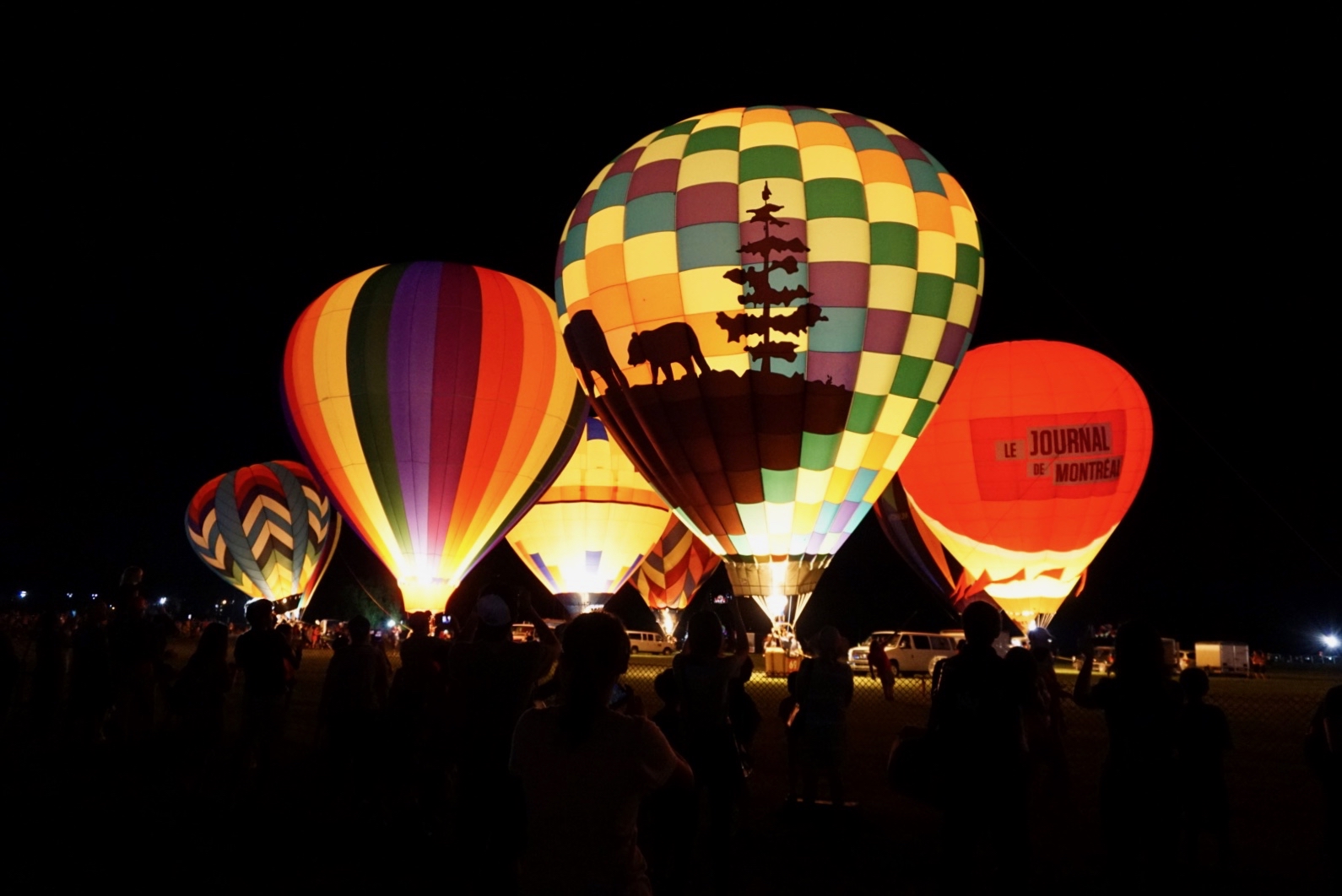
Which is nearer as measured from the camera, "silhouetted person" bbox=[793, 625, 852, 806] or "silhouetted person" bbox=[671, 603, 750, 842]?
"silhouetted person" bbox=[671, 603, 750, 842]

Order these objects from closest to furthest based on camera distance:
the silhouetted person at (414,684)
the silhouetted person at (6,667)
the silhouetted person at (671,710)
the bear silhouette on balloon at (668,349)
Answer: the silhouetted person at (671,710) < the silhouetted person at (6,667) < the silhouetted person at (414,684) < the bear silhouette on balloon at (668,349)

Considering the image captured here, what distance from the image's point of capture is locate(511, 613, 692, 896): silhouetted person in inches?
87.3

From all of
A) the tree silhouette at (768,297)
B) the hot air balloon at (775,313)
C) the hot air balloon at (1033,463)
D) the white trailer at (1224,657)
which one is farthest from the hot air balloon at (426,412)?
the white trailer at (1224,657)

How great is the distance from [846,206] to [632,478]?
13.8m

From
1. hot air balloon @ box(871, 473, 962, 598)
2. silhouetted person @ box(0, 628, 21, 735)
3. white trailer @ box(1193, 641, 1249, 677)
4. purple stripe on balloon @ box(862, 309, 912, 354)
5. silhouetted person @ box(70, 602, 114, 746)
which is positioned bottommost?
white trailer @ box(1193, 641, 1249, 677)

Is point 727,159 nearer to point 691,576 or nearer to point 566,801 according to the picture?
point 566,801

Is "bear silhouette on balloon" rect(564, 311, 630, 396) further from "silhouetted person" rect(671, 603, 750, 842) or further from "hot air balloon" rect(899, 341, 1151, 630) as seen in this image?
"silhouetted person" rect(671, 603, 750, 842)

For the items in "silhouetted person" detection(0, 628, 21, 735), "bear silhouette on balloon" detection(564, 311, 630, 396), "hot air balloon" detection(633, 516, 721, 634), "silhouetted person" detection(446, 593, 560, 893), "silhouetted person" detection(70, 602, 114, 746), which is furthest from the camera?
"hot air balloon" detection(633, 516, 721, 634)

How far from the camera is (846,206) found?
14.1 metres

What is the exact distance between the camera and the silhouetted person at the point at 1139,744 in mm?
3674

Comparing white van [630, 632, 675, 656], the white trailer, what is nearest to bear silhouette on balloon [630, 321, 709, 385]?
white van [630, 632, 675, 656]

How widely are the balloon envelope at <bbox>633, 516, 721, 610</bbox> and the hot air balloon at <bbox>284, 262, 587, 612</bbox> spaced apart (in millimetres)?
14767

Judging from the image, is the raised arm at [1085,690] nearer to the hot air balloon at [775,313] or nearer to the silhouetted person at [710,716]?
the silhouetted person at [710,716]

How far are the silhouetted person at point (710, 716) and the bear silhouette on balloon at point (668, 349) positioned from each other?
9.71 m
